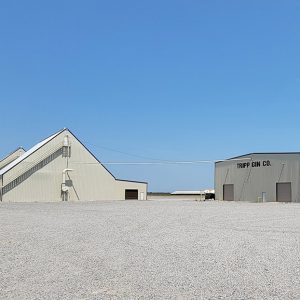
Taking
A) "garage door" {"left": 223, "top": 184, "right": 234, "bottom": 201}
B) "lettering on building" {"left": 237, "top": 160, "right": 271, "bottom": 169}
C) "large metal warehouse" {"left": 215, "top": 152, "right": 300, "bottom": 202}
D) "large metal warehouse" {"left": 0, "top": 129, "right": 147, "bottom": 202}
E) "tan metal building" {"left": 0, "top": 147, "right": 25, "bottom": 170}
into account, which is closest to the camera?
"large metal warehouse" {"left": 215, "top": 152, "right": 300, "bottom": 202}

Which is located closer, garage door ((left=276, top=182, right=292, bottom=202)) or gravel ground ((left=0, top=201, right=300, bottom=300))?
gravel ground ((left=0, top=201, right=300, bottom=300))

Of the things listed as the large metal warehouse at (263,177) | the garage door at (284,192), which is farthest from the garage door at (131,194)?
the garage door at (284,192)

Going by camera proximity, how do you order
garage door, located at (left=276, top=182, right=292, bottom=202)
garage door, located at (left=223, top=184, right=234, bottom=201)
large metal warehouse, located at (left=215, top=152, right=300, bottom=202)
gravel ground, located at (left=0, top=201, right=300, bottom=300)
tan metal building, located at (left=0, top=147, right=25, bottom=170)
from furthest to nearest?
tan metal building, located at (left=0, top=147, right=25, bottom=170)
garage door, located at (left=223, top=184, right=234, bottom=201)
garage door, located at (left=276, top=182, right=292, bottom=202)
large metal warehouse, located at (left=215, top=152, right=300, bottom=202)
gravel ground, located at (left=0, top=201, right=300, bottom=300)

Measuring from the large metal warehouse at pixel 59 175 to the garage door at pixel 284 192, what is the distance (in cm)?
2394

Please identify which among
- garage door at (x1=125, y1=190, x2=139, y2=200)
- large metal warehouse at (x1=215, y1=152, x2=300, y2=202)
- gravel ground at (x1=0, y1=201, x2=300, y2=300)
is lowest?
gravel ground at (x1=0, y1=201, x2=300, y2=300)

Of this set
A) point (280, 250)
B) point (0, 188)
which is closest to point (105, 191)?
point (0, 188)

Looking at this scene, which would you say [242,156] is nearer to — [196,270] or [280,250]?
[280,250]

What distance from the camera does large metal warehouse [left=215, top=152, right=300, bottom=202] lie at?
5222cm

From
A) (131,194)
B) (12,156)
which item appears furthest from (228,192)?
(12,156)

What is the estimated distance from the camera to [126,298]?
7352 millimetres

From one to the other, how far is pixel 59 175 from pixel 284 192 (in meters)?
29.4

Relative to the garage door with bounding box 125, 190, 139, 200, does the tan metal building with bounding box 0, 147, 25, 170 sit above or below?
above

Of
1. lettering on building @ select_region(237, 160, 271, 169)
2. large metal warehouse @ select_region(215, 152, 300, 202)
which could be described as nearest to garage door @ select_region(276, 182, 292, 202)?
large metal warehouse @ select_region(215, 152, 300, 202)

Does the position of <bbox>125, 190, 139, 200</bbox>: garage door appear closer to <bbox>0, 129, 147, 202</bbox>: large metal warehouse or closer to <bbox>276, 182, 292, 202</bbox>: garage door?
<bbox>0, 129, 147, 202</bbox>: large metal warehouse
